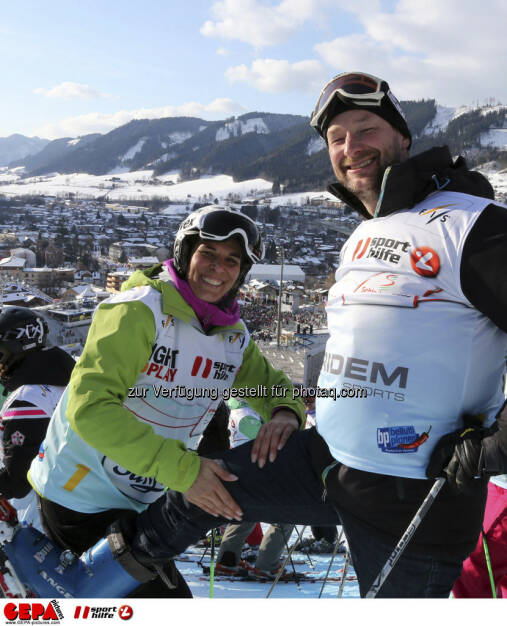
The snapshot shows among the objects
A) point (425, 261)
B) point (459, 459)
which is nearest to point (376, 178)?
point (425, 261)

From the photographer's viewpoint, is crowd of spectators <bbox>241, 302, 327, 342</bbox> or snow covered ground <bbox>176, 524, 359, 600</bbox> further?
crowd of spectators <bbox>241, 302, 327, 342</bbox>

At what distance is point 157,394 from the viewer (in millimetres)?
1772

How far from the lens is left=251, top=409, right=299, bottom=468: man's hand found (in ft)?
5.34

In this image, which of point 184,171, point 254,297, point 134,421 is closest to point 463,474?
point 134,421

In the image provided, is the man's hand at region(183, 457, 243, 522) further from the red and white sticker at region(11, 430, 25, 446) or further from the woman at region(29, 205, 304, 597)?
the red and white sticker at region(11, 430, 25, 446)

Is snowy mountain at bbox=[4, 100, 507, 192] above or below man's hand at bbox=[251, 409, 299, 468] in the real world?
above

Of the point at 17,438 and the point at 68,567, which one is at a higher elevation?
the point at 17,438

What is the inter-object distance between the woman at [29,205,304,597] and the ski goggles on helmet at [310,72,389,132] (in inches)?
20.1

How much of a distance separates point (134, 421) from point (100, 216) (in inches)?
4358

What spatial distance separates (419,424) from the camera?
124cm
